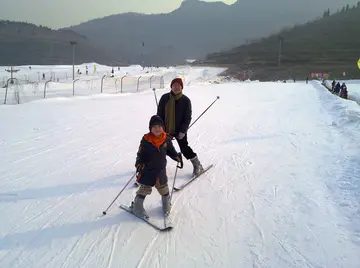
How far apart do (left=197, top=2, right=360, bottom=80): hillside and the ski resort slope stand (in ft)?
173

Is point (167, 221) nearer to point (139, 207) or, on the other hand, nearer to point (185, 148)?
point (139, 207)

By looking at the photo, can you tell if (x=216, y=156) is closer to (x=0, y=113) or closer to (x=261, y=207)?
(x=261, y=207)

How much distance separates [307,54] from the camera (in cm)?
8775

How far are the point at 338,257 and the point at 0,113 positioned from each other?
1063cm

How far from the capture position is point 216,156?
250 inches

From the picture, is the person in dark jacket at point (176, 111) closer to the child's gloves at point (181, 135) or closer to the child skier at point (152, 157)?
the child's gloves at point (181, 135)

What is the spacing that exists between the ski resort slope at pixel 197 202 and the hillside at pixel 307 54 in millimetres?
52787

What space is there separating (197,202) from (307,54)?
93149mm

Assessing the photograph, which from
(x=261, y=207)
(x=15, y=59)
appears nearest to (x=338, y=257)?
(x=261, y=207)

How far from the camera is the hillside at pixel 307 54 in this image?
64312mm

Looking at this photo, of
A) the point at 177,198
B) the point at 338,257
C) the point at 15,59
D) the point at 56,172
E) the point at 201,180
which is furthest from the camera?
the point at 15,59

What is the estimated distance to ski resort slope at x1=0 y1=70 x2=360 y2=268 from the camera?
318 centimetres

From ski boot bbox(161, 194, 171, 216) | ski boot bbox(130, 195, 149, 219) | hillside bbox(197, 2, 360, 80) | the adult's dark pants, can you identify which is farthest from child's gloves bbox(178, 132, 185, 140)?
hillside bbox(197, 2, 360, 80)

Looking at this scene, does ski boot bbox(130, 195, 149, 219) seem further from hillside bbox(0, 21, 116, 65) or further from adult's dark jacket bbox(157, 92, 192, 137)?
hillside bbox(0, 21, 116, 65)
